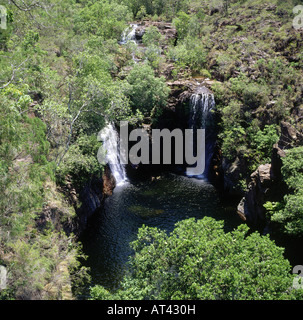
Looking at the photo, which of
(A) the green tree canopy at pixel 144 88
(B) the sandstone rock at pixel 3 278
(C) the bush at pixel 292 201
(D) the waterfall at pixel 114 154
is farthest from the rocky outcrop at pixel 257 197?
(B) the sandstone rock at pixel 3 278

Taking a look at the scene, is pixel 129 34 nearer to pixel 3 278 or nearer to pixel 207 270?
pixel 207 270

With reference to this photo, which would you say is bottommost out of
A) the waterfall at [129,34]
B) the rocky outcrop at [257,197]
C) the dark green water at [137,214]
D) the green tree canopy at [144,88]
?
the dark green water at [137,214]

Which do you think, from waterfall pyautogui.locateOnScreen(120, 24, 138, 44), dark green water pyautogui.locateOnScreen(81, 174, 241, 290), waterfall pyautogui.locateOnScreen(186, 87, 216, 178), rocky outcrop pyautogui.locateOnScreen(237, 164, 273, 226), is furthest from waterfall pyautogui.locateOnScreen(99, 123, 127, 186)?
waterfall pyautogui.locateOnScreen(120, 24, 138, 44)

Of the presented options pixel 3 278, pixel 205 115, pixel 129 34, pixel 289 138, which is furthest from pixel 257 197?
pixel 129 34

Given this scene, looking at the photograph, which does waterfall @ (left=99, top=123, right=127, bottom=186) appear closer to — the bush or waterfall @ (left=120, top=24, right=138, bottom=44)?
the bush

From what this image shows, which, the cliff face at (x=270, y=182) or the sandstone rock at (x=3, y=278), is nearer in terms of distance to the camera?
the sandstone rock at (x=3, y=278)

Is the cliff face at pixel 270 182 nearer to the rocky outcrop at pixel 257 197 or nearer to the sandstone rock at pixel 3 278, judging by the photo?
the rocky outcrop at pixel 257 197
